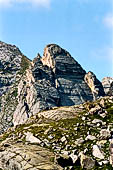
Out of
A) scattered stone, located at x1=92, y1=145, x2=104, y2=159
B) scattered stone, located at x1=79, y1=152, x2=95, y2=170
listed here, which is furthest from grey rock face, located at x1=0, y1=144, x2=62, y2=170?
scattered stone, located at x1=92, y1=145, x2=104, y2=159

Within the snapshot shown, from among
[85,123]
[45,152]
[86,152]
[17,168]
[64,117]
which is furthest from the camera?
[64,117]

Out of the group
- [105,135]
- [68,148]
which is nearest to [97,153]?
[105,135]

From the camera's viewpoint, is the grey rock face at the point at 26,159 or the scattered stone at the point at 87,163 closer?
the grey rock face at the point at 26,159

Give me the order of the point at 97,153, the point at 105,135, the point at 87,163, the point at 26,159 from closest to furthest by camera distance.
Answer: the point at 87,163 → the point at 26,159 → the point at 97,153 → the point at 105,135

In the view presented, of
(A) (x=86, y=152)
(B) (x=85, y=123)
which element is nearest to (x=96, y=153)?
(A) (x=86, y=152)

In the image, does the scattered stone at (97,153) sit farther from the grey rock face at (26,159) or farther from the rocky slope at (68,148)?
the grey rock face at (26,159)

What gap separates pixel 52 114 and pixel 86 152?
49.7m

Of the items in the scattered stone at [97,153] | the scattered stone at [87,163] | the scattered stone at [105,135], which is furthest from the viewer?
the scattered stone at [105,135]

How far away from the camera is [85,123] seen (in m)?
64.3

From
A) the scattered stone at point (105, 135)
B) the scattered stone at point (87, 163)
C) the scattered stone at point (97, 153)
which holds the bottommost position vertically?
the scattered stone at point (87, 163)

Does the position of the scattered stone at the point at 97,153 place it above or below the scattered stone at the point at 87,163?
above

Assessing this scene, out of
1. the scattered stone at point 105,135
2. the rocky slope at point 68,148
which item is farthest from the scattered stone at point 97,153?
the scattered stone at point 105,135

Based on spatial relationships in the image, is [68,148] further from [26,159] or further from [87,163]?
[26,159]

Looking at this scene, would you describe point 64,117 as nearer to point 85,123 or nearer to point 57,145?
point 85,123
